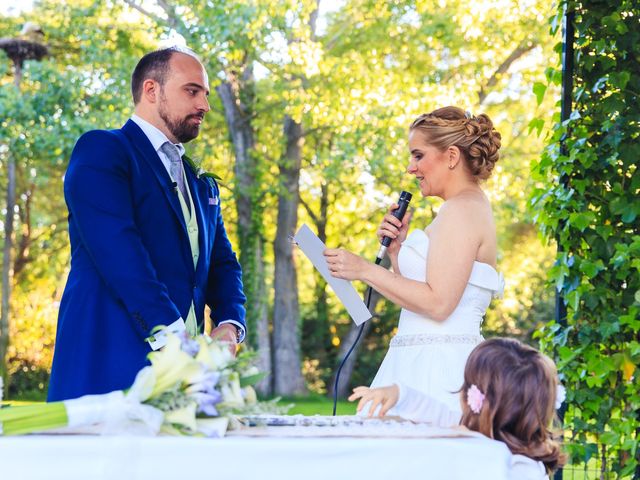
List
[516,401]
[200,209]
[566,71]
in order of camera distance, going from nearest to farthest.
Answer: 1. [516,401]
2. [200,209]
3. [566,71]

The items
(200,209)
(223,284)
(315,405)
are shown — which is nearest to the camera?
(200,209)

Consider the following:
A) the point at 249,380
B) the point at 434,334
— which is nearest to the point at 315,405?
the point at 434,334

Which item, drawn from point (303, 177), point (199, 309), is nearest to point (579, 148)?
point (199, 309)

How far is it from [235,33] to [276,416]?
1278cm

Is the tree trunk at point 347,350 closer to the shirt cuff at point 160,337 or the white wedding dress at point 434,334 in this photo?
the white wedding dress at point 434,334

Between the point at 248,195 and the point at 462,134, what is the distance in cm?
1455

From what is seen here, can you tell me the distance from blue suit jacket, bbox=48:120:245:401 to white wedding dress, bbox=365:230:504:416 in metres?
0.69

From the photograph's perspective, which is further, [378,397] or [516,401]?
[378,397]

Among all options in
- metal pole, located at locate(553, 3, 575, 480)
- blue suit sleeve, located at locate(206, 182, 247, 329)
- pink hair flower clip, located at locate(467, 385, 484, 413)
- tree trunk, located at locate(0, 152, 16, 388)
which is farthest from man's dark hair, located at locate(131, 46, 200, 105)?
tree trunk, located at locate(0, 152, 16, 388)

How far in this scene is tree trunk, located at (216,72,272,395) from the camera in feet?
57.0

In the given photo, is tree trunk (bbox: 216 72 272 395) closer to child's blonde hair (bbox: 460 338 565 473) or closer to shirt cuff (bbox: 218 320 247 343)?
shirt cuff (bbox: 218 320 247 343)

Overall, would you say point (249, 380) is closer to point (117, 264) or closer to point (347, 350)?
point (117, 264)

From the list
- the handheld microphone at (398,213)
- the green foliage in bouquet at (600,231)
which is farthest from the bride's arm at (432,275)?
the green foliage in bouquet at (600,231)

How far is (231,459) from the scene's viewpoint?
178 centimetres
